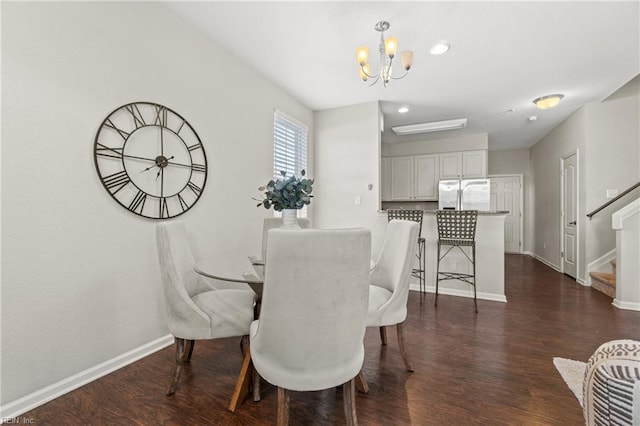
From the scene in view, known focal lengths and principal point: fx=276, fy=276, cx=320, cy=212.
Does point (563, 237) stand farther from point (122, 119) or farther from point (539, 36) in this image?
point (122, 119)

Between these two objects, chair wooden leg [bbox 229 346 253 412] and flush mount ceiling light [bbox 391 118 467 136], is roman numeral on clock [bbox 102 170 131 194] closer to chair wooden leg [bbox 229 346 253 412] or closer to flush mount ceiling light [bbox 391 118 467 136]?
chair wooden leg [bbox 229 346 253 412]

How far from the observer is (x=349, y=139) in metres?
4.30

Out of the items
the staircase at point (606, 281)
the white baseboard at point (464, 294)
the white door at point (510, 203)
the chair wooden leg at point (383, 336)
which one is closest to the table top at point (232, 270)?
the chair wooden leg at point (383, 336)

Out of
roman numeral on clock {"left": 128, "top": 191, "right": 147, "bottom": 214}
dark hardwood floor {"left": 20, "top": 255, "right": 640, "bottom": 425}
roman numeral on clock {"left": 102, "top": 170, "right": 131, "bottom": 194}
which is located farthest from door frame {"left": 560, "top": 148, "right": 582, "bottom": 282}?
roman numeral on clock {"left": 102, "top": 170, "right": 131, "bottom": 194}

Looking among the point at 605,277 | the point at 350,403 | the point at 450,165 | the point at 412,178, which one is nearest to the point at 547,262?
the point at 605,277

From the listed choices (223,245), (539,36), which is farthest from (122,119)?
(539,36)

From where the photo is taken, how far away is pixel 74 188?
67.6 inches

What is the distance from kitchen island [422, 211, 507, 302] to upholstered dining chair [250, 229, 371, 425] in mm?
2666

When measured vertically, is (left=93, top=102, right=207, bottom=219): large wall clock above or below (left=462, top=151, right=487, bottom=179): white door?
below

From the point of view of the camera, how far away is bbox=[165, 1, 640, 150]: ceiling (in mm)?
2225

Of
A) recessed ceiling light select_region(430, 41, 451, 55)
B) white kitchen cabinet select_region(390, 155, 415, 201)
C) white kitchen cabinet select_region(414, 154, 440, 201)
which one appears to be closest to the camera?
recessed ceiling light select_region(430, 41, 451, 55)

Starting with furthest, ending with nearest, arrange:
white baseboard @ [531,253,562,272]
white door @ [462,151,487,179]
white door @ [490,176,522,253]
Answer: white door @ [490,176,522,253]
white door @ [462,151,487,179]
white baseboard @ [531,253,562,272]

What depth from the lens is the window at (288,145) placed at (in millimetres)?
3681

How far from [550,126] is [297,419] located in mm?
6522
